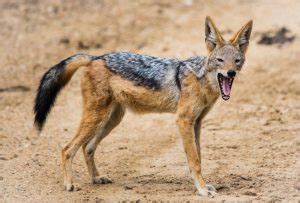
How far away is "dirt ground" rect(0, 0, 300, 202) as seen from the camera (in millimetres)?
8703

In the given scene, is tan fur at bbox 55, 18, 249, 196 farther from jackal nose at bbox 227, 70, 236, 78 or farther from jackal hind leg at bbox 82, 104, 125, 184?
jackal nose at bbox 227, 70, 236, 78

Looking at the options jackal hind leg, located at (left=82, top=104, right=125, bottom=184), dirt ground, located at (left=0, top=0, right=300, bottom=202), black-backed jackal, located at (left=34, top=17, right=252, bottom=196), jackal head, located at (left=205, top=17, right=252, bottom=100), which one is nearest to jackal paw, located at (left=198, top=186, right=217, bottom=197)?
black-backed jackal, located at (left=34, top=17, right=252, bottom=196)

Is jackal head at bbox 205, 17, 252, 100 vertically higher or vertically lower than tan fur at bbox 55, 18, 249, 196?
higher

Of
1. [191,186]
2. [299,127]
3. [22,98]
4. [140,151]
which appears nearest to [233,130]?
[299,127]

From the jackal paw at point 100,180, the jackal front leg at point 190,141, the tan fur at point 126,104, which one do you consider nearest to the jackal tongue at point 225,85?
the tan fur at point 126,104

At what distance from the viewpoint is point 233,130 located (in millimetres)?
11328

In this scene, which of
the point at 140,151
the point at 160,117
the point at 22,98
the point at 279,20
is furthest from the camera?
the point at 279,20

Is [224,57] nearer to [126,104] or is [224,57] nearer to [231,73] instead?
[231,73]

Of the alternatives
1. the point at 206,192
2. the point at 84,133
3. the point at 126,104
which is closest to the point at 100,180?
the point at 84,133

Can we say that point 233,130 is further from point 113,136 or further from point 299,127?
point 113,136

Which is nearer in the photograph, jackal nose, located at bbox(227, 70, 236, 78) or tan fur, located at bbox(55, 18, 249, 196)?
jackal nose, located at bbox(227, 70, 236, 78)

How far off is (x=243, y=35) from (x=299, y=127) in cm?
301

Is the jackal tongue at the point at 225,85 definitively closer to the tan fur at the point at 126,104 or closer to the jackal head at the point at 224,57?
the jackal head at the point at 224,57

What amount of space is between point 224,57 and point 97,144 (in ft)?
6.88
